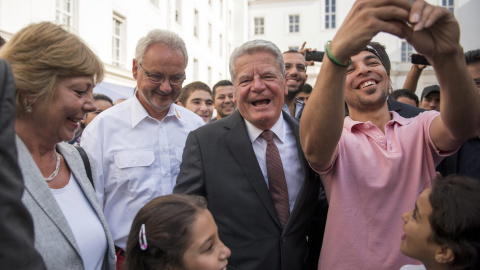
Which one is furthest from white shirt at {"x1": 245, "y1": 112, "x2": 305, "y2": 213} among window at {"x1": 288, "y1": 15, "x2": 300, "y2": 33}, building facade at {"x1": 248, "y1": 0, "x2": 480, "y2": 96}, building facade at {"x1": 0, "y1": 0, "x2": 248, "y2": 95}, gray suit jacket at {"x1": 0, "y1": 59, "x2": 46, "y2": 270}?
window at {"x1": 288, "y1": 15, "x2": 300, "y2": 33}

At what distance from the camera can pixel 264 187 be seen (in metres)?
2.05

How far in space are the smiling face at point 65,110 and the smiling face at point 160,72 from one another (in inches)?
37.7

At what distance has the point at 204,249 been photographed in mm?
1703

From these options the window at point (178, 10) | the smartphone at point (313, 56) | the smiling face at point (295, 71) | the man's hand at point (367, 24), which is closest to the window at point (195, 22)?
the window at point (178, 10)

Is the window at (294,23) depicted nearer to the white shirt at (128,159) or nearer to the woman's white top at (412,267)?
the white shirt at (128,159)

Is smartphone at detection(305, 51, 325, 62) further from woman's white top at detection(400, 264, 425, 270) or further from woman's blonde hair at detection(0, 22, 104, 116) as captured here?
woman's blonde hair at detection(0, 22, 104, 116)

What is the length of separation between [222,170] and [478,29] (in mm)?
25609

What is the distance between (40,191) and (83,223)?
A: 0.28 m

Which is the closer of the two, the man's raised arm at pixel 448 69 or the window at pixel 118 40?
the man's raised arm at pixel 448 69

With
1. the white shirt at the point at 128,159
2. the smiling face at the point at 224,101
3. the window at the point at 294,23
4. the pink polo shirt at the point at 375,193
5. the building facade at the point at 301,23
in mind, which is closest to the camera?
the pink polo shirt at the point at 375,193

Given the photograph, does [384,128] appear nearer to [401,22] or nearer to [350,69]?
[350,69]

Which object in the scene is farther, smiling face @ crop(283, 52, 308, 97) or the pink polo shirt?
smiling face @ crop(283, 52, 308, 97)

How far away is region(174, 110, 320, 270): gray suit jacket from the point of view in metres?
2.00

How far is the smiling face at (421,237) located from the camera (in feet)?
5.34
